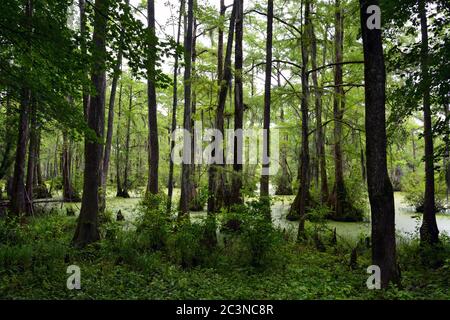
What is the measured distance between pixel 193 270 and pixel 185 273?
456 millimetres

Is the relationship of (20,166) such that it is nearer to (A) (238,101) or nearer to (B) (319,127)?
(A) (238,101)

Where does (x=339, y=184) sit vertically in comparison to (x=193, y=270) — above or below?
above

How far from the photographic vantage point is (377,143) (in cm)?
517

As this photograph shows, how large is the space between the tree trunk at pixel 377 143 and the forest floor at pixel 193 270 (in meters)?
0.90

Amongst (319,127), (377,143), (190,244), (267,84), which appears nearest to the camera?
(377,143)

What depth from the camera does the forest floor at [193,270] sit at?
17.1 feet

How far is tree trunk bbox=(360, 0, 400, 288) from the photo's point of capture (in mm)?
5117

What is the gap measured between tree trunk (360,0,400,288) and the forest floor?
0.90 m

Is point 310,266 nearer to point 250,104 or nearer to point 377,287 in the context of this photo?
point 377,287

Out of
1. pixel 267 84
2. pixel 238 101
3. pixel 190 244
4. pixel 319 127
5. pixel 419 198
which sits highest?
pixel 267 84

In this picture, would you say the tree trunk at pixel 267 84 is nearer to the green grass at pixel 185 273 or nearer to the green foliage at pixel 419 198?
the green grass at pixel 185 273

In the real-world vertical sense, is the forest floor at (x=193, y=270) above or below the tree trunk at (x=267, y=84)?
below

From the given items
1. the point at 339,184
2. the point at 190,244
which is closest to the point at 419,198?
the point at 339,184

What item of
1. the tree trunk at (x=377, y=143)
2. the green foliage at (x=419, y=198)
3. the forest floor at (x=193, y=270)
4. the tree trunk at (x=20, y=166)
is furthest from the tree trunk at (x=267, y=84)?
the green foliage at (x=419, y=198)
